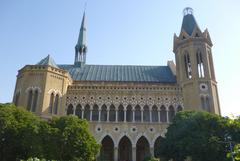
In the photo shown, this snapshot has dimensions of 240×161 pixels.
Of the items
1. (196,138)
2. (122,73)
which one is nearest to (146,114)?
(122,73)

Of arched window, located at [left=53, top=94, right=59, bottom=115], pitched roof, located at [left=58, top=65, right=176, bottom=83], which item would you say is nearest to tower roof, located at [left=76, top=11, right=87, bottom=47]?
pitched roof, located at [left=58, top=65, right=176, bottom=83]

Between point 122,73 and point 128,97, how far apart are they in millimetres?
8215

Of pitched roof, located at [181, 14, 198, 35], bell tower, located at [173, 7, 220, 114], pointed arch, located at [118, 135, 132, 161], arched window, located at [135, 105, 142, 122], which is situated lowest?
pointed arch, located at [118, 135, 132, 161]

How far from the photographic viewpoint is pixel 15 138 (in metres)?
27.2

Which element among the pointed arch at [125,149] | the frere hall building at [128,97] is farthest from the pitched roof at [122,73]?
the pointed arch at [125,149]

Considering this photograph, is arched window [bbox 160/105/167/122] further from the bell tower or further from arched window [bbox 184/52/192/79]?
arched window [bbox 184/52/192/79]

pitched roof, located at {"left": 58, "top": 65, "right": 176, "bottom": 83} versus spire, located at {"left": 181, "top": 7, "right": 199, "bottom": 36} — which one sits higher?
spire, located at {"left": 181, "top": 7, "right": 199, "bottom": 36}

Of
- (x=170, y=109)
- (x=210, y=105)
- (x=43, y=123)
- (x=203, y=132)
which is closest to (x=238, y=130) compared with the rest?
(x=203, y=132)

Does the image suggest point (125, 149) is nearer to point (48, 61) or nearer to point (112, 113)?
point (112, 113)

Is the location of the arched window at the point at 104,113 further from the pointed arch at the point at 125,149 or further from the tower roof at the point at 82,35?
the tower roof at the point at 82,35

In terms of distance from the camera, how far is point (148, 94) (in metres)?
43.0

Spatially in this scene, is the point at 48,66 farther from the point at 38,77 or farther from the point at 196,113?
the point at 196,113

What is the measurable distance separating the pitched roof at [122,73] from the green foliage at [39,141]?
20.1 m

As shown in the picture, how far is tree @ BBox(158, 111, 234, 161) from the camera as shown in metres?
27.2
